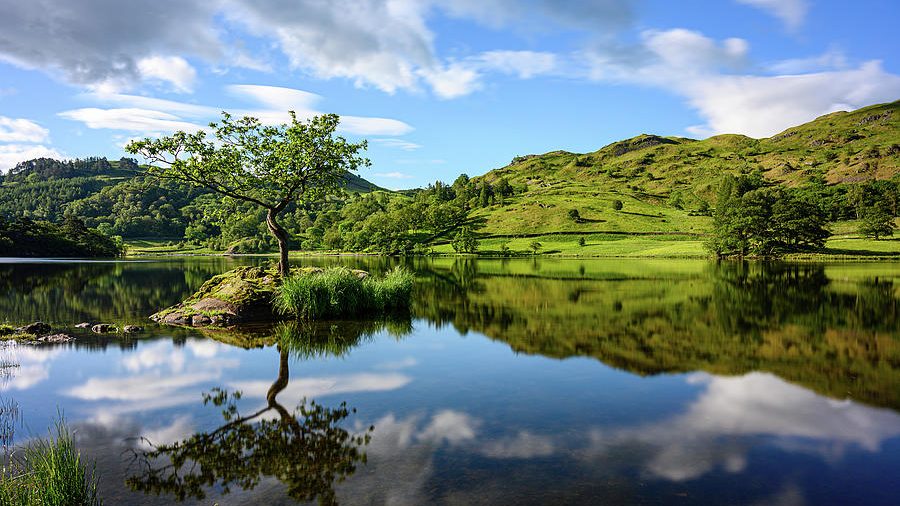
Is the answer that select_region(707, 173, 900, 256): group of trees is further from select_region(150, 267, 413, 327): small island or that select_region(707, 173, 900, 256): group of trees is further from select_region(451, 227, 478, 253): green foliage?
select_region(150, 267, 413, 327): small island

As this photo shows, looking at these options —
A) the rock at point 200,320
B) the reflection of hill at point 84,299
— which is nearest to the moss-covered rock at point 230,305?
the rock at point 200,320

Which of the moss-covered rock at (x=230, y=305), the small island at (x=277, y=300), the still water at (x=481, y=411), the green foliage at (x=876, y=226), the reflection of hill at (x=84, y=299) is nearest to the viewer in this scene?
the still water at (x=481, y=411)

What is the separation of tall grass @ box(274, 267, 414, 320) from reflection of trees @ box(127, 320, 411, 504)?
48.4 ft

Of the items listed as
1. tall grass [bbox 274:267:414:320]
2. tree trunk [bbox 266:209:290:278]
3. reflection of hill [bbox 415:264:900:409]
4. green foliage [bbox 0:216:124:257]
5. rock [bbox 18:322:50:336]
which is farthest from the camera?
green foliage [bbox 0:216:124:257]

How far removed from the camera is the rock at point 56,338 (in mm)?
23730

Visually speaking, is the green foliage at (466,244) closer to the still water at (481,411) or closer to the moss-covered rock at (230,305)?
the moss-covered rock at (230,305)

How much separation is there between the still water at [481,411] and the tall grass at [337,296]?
11.5ft

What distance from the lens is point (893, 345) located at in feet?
→ 75.6

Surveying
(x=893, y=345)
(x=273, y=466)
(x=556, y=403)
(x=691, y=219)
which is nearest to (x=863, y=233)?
(x=691, y=219)

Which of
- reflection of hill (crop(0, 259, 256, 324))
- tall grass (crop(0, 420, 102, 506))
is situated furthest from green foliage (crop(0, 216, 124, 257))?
tall grass (crop(0, 420, 102, 506))

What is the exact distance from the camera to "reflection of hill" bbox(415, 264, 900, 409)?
18938 mm

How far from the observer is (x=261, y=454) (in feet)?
35.7

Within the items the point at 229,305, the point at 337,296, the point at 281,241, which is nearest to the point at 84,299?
the point at 281,241

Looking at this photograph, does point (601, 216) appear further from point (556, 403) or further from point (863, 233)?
point (556, 403)
